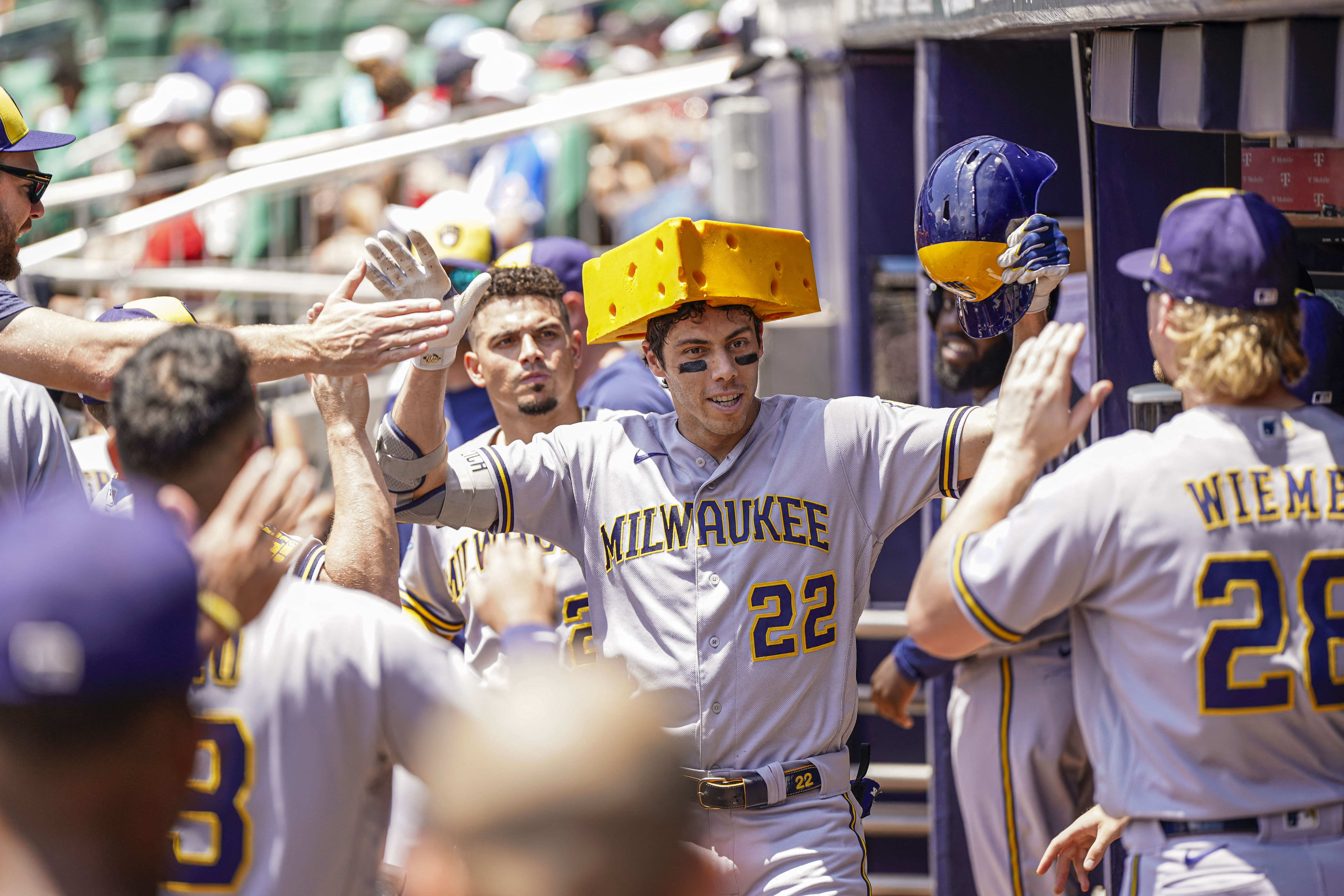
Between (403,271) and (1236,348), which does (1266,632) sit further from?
(403,271)

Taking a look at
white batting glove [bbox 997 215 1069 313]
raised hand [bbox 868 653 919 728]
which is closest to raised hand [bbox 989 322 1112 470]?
white batting glove [bbox 997 215 1069 313]

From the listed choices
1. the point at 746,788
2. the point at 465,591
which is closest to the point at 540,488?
the point at 465,591

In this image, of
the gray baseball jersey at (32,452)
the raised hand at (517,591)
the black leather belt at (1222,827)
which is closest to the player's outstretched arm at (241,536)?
the raised hand at (517,591)

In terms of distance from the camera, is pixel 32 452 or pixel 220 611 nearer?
pixel 220 611

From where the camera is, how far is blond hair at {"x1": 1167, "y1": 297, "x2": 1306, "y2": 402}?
2.26 meters

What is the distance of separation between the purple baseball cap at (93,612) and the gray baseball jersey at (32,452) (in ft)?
5.55

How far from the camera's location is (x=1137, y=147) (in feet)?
12.2

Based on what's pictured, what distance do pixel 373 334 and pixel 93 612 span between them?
1450mm

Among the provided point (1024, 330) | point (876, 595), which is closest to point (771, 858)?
point (1024, 330)

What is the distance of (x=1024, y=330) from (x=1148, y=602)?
97cm

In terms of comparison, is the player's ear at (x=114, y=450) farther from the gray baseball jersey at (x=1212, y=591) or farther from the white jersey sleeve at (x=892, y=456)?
the white jersey sleeve at (x=892, y=456)

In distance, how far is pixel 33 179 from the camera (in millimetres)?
3514

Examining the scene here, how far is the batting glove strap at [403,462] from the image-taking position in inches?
122

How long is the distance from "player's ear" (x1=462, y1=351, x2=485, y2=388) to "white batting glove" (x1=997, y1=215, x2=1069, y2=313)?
68.5 inches
